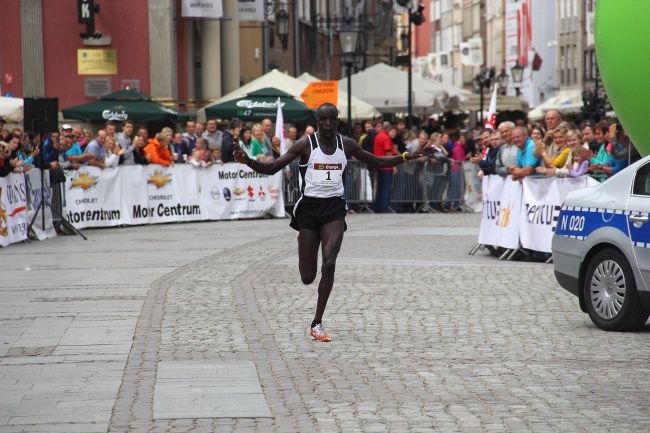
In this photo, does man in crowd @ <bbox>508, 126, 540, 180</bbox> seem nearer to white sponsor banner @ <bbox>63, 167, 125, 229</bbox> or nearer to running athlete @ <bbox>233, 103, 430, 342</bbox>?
running athlete @ <bbox>233, 103, 430, 342</bbox>

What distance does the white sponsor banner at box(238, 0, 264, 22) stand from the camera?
43844 millimetres

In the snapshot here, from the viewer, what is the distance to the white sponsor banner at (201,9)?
38.7 m

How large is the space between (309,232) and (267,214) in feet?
58.7

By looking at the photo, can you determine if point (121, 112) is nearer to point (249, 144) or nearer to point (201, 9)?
point (249, 144)

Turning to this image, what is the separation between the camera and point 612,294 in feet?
38.4

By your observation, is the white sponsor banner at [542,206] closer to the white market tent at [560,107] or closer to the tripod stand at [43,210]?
the tripod stand at [43,210]

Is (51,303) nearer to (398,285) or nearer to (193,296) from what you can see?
(193,296)

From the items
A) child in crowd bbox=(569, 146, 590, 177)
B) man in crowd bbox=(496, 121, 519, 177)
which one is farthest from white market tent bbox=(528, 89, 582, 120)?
child in crowd bbox=(569, 146, 590, 177)

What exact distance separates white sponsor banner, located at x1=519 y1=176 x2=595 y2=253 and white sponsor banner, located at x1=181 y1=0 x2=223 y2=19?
2180 centimetres

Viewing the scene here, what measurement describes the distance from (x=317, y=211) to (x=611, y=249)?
248cm

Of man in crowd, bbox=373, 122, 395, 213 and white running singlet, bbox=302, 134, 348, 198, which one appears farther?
man in crowd, bbox=373, 122, 395, 213

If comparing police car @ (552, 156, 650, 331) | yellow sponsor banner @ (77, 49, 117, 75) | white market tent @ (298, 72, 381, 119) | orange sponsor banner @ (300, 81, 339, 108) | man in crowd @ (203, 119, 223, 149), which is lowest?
police car @ (552, 156, 650, 331)

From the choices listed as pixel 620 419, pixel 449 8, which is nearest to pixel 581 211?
pixel 620 419

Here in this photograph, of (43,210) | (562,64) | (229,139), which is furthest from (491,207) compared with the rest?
(562,64)
